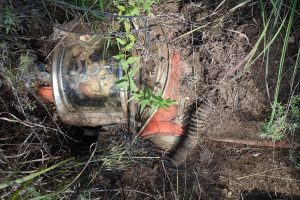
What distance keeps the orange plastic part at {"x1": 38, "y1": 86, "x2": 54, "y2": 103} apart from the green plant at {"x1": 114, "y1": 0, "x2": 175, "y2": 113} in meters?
0.66

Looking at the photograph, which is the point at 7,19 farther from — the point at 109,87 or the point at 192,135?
the point at 192,135

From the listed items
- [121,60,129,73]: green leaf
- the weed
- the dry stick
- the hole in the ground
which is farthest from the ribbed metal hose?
[121,60,129,73]: green leaf

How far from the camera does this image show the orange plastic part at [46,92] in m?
2.58

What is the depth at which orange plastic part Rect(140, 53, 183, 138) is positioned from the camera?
8.05 ft

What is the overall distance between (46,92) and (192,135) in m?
1.17

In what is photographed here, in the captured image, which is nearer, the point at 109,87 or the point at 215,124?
the point at 109,87

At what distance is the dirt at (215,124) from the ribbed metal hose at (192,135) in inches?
2.2

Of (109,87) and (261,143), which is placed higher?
(109,87)

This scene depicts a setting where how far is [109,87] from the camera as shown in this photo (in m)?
2.38

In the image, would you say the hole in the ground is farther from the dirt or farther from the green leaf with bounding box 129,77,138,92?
the green leaf with bounding box 129,77,138,92

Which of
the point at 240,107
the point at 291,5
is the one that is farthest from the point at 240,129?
the point at 291,5

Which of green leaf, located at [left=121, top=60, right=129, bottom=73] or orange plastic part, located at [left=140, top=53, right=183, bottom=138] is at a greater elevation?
green leaf, located at [left=121, top=60, right=129, bottom=73]

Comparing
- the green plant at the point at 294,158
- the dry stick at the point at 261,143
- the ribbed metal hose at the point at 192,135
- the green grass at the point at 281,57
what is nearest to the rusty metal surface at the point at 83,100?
the ribbed metal hose at the point at 192,135

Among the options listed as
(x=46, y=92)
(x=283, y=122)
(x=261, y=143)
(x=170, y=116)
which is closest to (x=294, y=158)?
(x=261, y=143)
